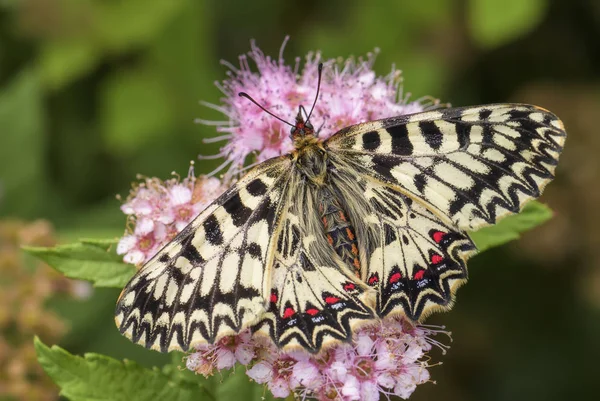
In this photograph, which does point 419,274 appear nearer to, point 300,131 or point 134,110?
point 300,131

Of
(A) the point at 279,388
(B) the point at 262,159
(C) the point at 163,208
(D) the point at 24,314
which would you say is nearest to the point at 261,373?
(A) the point at 279,388

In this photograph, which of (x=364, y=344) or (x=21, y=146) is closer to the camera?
(x=364, y=344)

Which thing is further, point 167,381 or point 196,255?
point 167,381

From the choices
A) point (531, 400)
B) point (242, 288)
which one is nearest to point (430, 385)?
point (531, 400)

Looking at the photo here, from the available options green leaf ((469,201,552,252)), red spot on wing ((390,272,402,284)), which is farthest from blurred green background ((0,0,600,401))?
red spot on wing ((390,272,402,284))

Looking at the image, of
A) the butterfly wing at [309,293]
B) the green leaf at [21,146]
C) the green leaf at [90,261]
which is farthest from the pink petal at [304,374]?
the green leaf at [21,146]

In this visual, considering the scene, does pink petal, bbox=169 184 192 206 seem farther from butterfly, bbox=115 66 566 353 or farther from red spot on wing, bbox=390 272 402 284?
red spot on wing, bbox=390 272 402 284

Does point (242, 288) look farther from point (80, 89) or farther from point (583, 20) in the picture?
point (583, 20)
